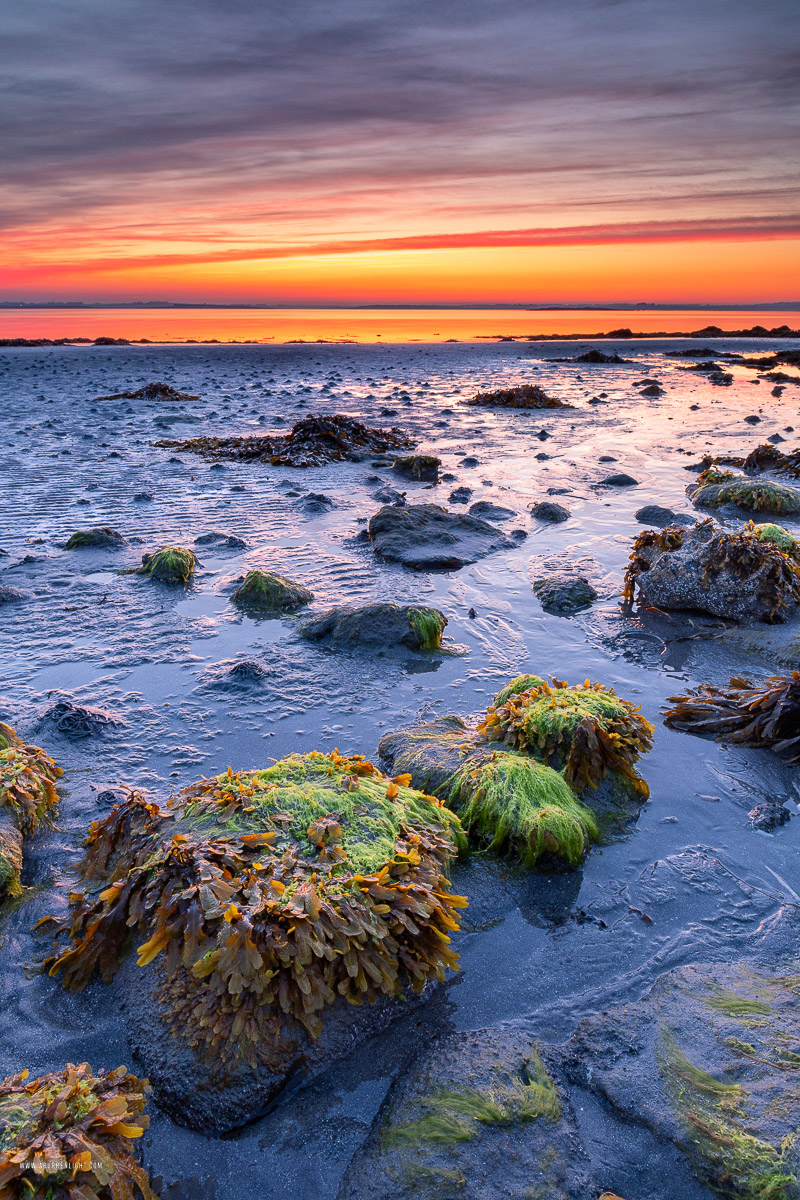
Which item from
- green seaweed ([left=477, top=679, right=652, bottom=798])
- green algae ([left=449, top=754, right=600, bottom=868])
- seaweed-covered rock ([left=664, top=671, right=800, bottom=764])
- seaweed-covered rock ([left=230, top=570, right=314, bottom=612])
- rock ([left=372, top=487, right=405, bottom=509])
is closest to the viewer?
green algae ([left=449, top=754, right=600, bottom=868])

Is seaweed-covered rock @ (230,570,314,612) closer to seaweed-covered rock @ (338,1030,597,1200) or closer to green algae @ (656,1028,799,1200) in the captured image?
seaweed-covered rock @ (338,1030,597,1200)

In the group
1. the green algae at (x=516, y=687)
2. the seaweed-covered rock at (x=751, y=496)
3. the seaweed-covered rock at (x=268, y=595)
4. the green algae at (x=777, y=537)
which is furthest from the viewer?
the seaweed-covered rock at (x=751, y=496)

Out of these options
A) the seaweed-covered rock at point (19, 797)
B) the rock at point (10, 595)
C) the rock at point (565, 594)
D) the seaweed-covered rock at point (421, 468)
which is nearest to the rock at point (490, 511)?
the seaweed-covered rock at point (421, 468)

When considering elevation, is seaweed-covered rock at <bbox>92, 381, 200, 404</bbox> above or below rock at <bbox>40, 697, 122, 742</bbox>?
above

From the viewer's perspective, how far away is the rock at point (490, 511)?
10.4 m

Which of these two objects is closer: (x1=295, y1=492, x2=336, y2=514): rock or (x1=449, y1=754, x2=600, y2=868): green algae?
(x1=449, y1=754, x2=600, y2=868): green algae

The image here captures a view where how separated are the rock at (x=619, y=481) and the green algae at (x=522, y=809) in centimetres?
922

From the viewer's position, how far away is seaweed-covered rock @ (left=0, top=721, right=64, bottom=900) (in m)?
3.44

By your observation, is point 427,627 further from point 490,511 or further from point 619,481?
point 619,481

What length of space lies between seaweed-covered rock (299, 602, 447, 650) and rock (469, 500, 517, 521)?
4.27 metres

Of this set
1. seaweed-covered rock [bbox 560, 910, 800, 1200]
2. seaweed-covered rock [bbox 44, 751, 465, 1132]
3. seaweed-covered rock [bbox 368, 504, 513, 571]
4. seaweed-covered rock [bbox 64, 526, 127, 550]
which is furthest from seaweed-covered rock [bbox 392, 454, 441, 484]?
seaweed-covered rock [bbox 560, 910, 800, 1200]

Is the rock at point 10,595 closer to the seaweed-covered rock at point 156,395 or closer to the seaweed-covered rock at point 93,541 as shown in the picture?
the seaweed-covered rock at point 93,541

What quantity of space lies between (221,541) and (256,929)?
7.03 m

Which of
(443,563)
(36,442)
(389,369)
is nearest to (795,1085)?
(443,563)
